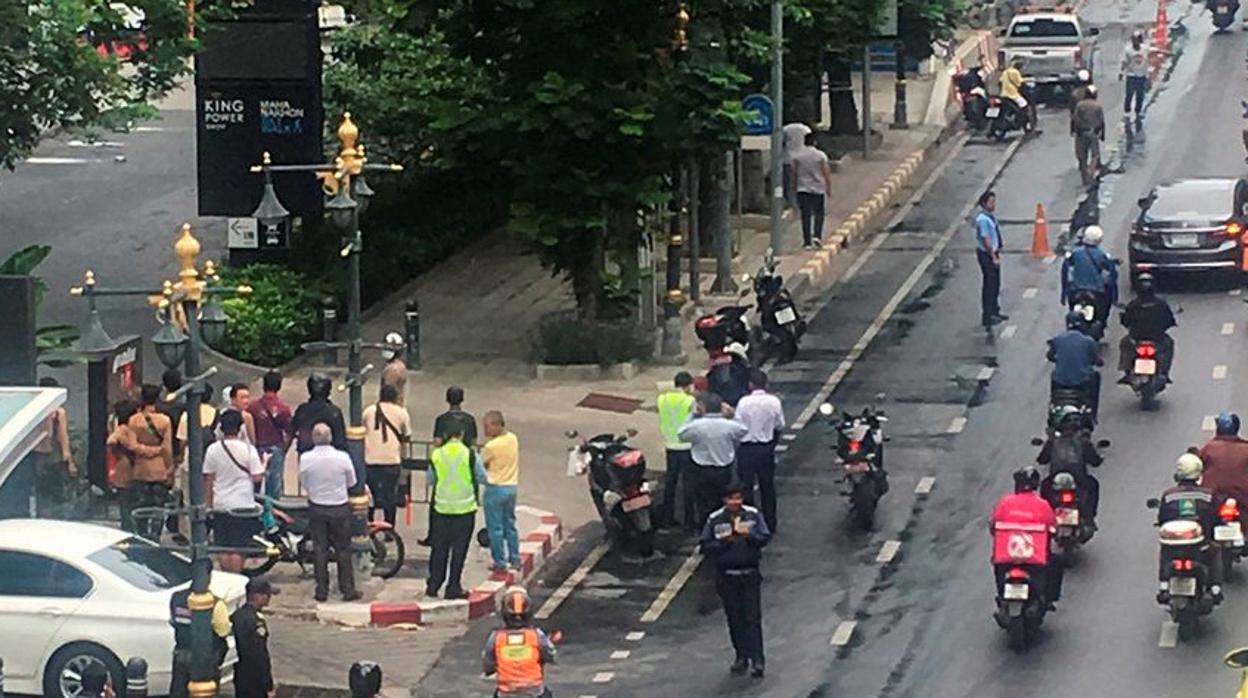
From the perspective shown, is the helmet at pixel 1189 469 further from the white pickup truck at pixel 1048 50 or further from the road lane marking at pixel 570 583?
the white pickup truck at pixel 1048 50

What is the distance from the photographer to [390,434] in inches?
994

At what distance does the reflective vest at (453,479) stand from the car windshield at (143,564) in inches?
99.5

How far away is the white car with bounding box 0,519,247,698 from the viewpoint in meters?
21.2

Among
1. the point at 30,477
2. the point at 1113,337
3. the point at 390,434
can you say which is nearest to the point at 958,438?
the point at 1113,337

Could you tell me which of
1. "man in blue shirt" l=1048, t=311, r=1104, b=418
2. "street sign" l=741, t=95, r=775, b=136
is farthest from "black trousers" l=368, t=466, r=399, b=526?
"street sign" l=741, t=95, r=775, b=136

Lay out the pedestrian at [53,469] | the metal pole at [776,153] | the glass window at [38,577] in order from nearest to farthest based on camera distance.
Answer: the glass window at [38,577], the pedestrian at [53,469], the metal pole at [776,153]

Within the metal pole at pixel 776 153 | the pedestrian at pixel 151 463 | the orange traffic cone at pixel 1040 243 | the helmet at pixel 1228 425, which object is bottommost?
the pedestrian at pixel 151 463

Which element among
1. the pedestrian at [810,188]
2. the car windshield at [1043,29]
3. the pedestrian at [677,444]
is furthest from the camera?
the car windshield at [1043,29]

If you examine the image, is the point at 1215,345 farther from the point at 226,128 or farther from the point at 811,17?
the point at 226,128

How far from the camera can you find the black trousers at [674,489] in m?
26.2

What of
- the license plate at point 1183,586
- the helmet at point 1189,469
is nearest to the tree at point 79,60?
the helmet at point 1189,469

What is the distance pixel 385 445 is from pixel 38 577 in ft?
15.0

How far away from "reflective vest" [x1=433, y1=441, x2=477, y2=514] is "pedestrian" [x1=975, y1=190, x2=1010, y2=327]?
1212cm

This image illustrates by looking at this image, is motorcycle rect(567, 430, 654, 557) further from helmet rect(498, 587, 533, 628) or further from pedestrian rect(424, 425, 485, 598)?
helmet rect(498, 587, 533, 628)
